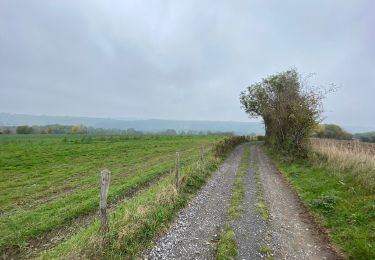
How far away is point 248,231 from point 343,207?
15.5 feet

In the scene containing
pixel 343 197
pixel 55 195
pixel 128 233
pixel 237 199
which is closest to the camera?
pixel 128 233

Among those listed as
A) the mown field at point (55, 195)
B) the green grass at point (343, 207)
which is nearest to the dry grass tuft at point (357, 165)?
the green grass at point (343, 207)

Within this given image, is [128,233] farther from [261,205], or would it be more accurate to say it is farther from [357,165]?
[357,165]

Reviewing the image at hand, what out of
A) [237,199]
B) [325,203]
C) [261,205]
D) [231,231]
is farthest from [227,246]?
[325,203]

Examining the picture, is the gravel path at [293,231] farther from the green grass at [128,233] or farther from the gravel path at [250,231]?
the green grass at [128,233]

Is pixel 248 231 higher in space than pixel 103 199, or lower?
lower

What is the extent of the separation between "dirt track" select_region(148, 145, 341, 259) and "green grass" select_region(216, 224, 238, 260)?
167 mm

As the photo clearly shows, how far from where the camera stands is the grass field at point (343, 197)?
8773mm

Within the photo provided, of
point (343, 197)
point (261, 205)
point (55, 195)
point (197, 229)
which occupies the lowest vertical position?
point (55, 195)

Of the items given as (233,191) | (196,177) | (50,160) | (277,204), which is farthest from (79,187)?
(50,160)

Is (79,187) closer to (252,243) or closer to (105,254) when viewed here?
(105,254)

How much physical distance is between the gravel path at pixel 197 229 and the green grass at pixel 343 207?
3976 mm

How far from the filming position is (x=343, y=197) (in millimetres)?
12586

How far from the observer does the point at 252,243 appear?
8711 millimetres
